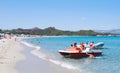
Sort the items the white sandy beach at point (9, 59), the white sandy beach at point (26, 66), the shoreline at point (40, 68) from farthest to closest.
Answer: the shoreline at point (40, 68), the white sandy beach at point (26, 66), the white sandy beach at point (9, 59)

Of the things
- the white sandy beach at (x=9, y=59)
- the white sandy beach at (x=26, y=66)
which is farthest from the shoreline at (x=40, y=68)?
the white sandy beach at (x=9, y=59)

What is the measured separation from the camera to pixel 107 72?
19.1 m

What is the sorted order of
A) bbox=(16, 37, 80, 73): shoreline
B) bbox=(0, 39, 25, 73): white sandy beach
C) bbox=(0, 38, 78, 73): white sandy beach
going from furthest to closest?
bbox=(16, 37, 80, 73): shoreline
bbox=(0, 38, 78, 73): white sandy beach
bbox=(0, 39, 25, 73): white sandy beach

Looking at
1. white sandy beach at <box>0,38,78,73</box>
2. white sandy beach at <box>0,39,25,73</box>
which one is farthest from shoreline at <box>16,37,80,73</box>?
white sandy beach at <box>0,39,25,73</box>

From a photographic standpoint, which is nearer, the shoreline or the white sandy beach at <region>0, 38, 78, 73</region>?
the white sandy beach at <region>0, 38, 78, 73</region>

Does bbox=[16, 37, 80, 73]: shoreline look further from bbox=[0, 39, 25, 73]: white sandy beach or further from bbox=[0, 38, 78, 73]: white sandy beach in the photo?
bbox=[0, 39, 25, 73]: white sandy beach

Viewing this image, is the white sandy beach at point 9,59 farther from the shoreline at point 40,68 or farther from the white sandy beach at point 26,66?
the shoreline at point 40,68

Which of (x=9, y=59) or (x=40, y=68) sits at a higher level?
(x=9, y=59)

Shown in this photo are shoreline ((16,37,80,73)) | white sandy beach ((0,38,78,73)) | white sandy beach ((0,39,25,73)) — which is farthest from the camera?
shoreline ((16,37,80,73))

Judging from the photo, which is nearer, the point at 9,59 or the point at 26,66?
the point at 26,66

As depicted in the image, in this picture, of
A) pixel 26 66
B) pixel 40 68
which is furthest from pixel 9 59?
pixel 40 68

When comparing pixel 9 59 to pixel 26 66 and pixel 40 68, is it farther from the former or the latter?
pixel 40 68

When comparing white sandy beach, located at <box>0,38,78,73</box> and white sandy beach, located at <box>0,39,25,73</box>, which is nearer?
white sandy beach, located at <box>0,39,25,73</box>

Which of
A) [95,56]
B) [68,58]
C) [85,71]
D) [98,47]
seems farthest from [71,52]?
[98,47]
